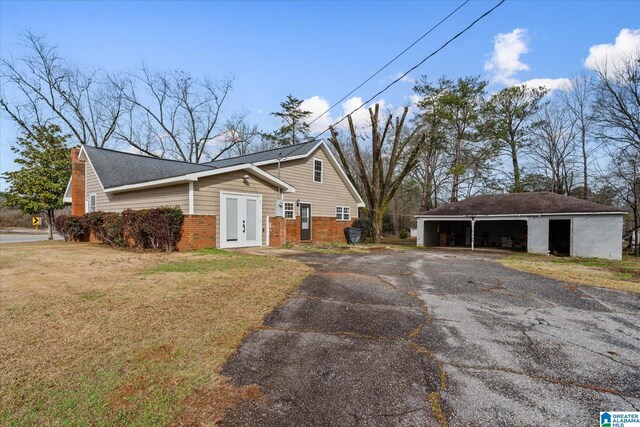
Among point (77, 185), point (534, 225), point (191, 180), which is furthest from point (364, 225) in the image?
point (77, 185)

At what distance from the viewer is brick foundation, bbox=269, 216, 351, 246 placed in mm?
14570

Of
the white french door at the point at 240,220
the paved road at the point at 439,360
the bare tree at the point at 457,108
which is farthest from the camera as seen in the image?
the bare tree at the point at 457,108

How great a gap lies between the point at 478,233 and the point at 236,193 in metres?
Answer: 17.9

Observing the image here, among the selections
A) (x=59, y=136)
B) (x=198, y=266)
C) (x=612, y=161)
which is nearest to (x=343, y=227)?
(x=198, y=266)

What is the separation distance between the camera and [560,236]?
19750 millimetres

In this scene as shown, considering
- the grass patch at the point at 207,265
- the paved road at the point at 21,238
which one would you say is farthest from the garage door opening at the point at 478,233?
the paved road at the point at 21,238

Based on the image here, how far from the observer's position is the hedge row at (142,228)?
11.8 meters

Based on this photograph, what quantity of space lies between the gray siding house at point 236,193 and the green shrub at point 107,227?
0.85 m

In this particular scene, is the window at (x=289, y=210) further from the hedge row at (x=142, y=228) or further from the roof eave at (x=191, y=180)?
the hedge row at (x=142, y=228)

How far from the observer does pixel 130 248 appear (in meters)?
13.1

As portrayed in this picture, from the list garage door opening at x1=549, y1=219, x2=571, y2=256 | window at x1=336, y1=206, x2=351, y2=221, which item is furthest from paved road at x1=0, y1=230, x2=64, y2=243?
garage door opening at x1=549, y1=219, x2=571, y2=256

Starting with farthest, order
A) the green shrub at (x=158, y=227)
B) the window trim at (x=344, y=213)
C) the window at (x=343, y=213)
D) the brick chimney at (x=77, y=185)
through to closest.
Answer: the window at (x=343, y=213)
the window trim at (x=344, y=213)
the brick chimney at (x=77, y=185)
the green shrub at (x=158, y=227)

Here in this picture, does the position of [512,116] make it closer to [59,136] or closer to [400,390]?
[400,390]

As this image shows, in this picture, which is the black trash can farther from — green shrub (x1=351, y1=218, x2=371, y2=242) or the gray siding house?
green shrub (x1=351, y1=218, x2=371, y2=242)
